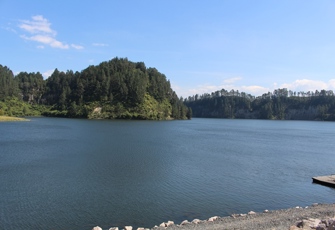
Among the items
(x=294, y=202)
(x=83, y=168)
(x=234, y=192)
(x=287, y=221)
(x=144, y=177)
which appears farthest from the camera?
(x=83, y=168)

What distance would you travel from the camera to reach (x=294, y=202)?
3391cm

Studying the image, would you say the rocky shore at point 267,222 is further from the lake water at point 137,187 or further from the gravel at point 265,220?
the lake water at point 137,187

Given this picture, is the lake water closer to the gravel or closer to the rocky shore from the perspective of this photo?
the rocky shore

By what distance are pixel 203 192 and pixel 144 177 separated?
32.7 ft

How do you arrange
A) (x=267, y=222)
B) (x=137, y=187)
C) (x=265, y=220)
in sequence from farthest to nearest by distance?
(x=137, y=187), (x=265, y=220), (x=267, y=222)

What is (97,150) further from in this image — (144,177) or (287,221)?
(287,221)

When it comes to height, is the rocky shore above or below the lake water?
above

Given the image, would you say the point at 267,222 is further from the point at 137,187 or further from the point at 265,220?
the point at 137,187

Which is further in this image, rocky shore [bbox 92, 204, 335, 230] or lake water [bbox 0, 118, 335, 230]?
lake water [bbox 0, 118, 335, 230]

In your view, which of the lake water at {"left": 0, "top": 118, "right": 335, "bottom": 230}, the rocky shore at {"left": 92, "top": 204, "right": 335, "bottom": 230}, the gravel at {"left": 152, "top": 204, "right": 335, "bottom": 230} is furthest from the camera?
the lake water at {"left": 0, "top": 118, "right": 335, "bottom": 230}

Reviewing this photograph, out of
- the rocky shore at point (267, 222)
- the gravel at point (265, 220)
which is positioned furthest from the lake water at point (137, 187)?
the gravel at point (265, 220)

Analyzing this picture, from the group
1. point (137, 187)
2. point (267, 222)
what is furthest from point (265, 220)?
point (137, 187)

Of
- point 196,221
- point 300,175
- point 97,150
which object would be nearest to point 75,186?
point 196,221

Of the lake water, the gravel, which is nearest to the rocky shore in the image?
the gravel
